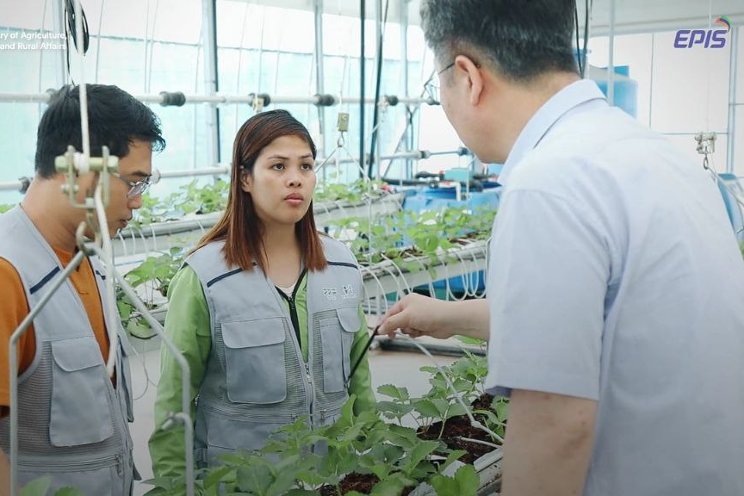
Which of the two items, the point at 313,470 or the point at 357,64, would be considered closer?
the point at 313,470

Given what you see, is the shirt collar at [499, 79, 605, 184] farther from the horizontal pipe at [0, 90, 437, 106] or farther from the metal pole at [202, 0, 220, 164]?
the metal pole at [202, 0, 220, 164]

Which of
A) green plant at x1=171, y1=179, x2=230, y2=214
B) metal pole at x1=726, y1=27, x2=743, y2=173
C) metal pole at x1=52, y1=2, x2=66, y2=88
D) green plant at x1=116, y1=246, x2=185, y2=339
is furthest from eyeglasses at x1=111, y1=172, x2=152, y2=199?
metal pole at x1=726, y1=27, x2=743, y2=173

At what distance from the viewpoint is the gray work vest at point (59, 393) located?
4.37 ft

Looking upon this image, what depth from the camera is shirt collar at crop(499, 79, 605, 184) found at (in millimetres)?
972

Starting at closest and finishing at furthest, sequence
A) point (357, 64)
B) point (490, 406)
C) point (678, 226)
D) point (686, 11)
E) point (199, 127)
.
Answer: point (678, 226)
point (490, 406)
point (686, 11)
point (199, 127)
point (357, 64)

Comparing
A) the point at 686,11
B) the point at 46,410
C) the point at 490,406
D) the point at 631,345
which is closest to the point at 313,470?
the point at 46,410

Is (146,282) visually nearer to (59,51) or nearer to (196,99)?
(196,99)

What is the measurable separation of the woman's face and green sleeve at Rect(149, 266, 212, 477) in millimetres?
237

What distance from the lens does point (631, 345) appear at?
90 cm

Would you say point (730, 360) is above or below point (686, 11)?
below

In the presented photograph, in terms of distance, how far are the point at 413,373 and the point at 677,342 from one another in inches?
120

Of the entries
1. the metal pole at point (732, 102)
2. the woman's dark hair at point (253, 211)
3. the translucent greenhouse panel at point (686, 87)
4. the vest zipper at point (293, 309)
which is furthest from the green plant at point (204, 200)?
the translucent greenhouse panel at point (686, 87)

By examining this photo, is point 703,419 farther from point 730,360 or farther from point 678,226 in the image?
point 678,226

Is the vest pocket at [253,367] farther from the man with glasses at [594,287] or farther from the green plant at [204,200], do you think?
the green plant at [204,200]
